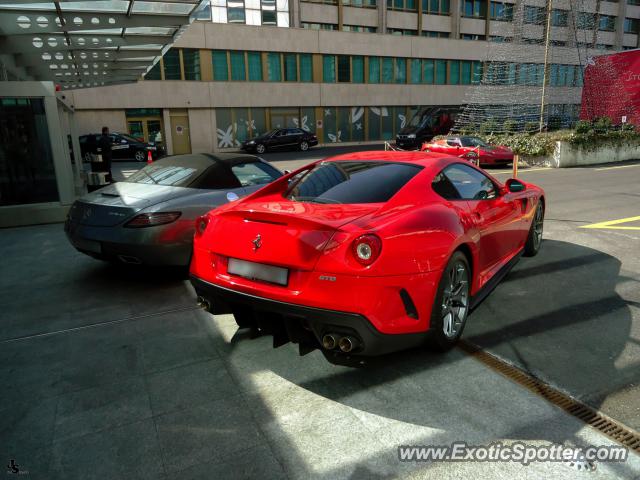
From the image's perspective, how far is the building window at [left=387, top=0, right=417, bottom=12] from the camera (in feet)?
118

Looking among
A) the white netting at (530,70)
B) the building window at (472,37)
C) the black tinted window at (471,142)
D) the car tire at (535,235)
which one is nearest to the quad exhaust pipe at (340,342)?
the car tire at (535,235)

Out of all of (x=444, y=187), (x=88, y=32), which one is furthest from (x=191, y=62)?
(x=444, y=187)

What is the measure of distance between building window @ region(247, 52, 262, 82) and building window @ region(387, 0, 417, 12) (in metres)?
11.7

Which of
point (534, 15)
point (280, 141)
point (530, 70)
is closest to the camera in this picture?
point (534, 15)

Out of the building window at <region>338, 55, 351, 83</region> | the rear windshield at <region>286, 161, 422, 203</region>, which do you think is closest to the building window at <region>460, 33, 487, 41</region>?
the building window at <region>338, 55, 351, 83</region>

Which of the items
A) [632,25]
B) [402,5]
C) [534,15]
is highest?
[632,25]

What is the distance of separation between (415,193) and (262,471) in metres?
2.11

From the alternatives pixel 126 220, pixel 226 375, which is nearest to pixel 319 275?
pixel 226 375

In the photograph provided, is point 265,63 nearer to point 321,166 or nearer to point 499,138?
point 499,138

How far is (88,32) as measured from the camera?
9.11m

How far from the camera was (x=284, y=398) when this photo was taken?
2973 mm

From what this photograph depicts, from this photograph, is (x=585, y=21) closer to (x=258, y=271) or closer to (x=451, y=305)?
(x=451, y=305)

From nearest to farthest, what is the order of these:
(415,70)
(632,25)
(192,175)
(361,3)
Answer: (192,175) < (361,3) < (415,70) < (632,25)
